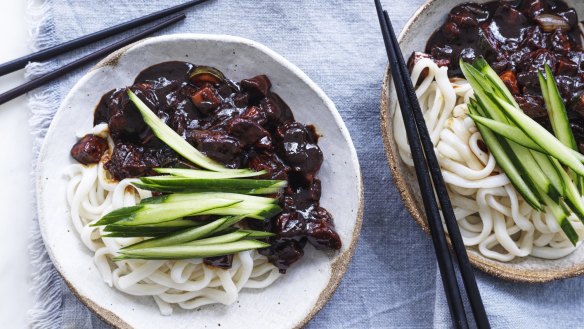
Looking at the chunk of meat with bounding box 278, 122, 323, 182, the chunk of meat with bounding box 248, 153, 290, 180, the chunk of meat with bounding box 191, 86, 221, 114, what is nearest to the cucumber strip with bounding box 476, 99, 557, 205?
the chunk of meat with bounding box 278, 122, 323, 182

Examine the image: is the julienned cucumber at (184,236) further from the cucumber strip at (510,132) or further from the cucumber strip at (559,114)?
the cucumber strip at (559,114)

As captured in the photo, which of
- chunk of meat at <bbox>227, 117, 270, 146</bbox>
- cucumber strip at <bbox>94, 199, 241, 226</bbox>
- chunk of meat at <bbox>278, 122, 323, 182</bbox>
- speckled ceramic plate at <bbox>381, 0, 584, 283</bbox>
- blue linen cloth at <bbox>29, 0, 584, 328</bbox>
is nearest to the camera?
cucumber strip at <bbox>94, 199, 241, 226</bbox>

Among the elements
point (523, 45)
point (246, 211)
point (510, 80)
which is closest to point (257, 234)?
point (246, 211)

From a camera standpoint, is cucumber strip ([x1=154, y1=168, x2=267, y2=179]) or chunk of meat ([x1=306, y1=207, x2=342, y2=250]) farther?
chunk of meat ([x1=306, y1=207, x2=342, y2=250])

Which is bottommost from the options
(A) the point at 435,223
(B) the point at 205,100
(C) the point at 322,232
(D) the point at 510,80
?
(C) the point at 322,232

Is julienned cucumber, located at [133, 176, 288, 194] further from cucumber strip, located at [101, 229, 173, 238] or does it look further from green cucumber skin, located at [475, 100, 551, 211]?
green cucumber skin, located at [475, 100, 551, 211]

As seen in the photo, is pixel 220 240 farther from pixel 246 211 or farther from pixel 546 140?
pixel 546 140
